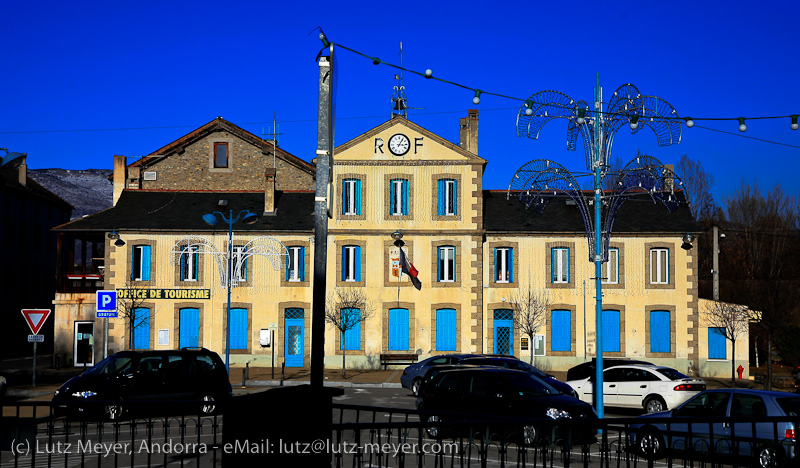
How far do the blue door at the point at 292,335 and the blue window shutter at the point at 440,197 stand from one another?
26.1ft

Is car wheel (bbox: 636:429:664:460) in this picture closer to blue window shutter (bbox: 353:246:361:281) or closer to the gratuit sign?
blue window shutter (bbox: 353:246:361:281)

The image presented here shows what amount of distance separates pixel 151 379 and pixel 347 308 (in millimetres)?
16819

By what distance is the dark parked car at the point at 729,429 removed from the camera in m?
7.64

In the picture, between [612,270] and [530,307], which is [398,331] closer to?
[530,307]

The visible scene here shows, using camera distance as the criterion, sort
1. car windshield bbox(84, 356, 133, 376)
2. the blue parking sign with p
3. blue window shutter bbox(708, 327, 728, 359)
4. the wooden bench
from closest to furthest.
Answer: car windshield bbox(84, 356, 133, 376) < the blue parking sign with p < the wooden bench < blue window shutter bbox(708, 327, 728, 359)

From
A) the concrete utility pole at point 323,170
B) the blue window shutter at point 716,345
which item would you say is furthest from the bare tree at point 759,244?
the concrete utility pole at point 323,170

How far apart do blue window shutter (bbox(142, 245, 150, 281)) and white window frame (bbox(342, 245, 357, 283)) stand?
913cm

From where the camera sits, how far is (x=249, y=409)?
17.5 feet

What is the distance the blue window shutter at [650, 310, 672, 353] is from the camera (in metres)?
35.4

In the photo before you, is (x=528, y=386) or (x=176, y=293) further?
(x=176, y=293)

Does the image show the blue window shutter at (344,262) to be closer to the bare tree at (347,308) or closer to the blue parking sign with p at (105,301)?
the bare tree at (347,308)

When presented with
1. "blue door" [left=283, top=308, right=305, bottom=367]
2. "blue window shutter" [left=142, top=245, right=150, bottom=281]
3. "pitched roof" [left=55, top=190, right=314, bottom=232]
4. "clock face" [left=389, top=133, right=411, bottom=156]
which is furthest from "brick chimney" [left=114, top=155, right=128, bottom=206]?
→ "clock face" [left=389, top=133, right=411, bottom=156]

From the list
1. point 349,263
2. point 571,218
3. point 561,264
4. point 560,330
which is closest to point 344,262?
point 349,263

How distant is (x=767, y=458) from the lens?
9305 millimetres
